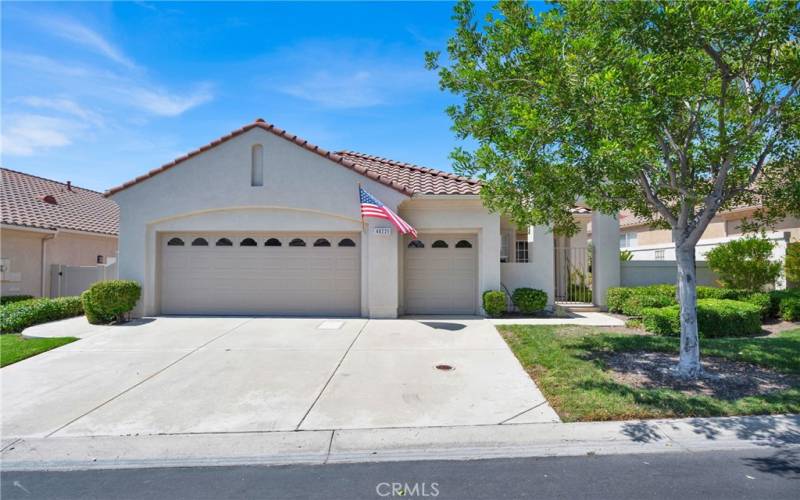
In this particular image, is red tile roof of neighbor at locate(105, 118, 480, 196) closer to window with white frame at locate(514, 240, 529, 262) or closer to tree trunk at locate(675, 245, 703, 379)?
window with white frame at locate(514, 240, 529, 262)

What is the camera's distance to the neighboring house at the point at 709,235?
13914 millimetres

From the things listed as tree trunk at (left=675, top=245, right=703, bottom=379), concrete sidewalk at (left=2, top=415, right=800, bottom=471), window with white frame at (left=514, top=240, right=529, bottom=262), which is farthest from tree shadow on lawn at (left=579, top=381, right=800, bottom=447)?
window with white frame at (left=514, top=240, right=529, bottom=262)

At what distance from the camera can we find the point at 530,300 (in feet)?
41.0

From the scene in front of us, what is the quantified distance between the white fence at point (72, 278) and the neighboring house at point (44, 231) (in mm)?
204

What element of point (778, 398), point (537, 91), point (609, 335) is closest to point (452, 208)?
point (609, 335)

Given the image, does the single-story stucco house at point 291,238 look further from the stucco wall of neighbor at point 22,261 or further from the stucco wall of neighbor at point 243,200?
the stucco wall of neighbor at point 22,261

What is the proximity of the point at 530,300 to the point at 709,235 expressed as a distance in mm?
15620

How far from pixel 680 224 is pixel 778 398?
8.71 feet

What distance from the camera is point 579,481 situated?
13.0 ft

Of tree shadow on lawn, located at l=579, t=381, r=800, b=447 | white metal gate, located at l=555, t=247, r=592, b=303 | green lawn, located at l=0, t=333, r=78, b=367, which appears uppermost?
white metal gate, located at l=555, t=247, r=592, b=303

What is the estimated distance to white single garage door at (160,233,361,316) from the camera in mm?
12625

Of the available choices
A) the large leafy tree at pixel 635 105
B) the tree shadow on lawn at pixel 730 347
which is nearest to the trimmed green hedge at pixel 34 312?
the large leafy tree at pixel 635 105

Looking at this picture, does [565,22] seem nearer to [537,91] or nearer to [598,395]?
[537,91]

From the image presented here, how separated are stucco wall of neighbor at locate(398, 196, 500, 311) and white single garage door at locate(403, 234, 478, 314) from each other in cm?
31
